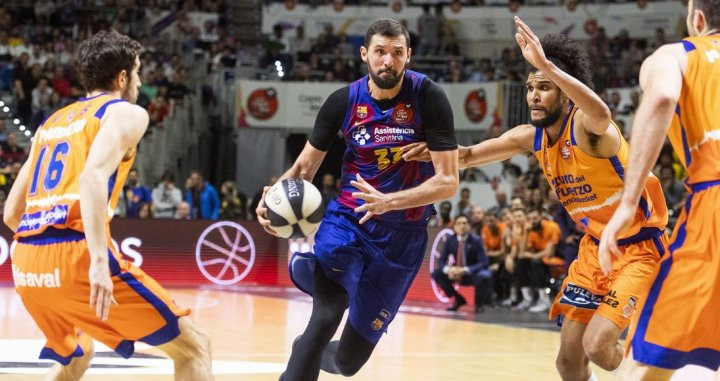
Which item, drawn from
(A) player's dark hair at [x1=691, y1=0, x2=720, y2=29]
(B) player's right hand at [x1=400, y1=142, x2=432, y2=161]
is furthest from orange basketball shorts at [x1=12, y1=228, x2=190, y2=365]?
(A) player's dark hair at [x1=691, y1=0, x2=720, y2=29]

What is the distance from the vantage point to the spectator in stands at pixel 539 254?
1479cm

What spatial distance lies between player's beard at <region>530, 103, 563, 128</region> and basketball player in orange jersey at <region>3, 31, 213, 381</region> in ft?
7.22

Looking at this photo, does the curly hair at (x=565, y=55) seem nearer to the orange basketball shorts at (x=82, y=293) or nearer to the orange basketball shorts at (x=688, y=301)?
the orange basketball shorts at (x=688, y=301)

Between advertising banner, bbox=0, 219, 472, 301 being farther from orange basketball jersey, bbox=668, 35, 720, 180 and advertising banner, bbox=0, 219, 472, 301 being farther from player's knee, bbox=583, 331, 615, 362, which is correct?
orange basketball jersey, bbox=668, 35, 720, 180

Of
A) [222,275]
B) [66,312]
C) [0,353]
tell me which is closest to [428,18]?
[222,275]

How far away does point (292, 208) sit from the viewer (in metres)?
5.98

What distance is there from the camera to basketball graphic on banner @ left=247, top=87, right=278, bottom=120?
2161 cm

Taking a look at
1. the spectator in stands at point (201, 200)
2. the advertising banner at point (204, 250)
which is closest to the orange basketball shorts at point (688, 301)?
the advertising banner at point (204, 250)

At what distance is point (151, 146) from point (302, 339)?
15.5 m

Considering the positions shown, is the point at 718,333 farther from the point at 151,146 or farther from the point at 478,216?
the point at 151,146

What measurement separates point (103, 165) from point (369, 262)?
6.25 feet

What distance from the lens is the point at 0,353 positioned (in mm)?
9188

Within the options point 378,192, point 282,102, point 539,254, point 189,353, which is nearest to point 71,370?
point 189,353

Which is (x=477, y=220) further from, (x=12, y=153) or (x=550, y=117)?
(x=550, y=117)
